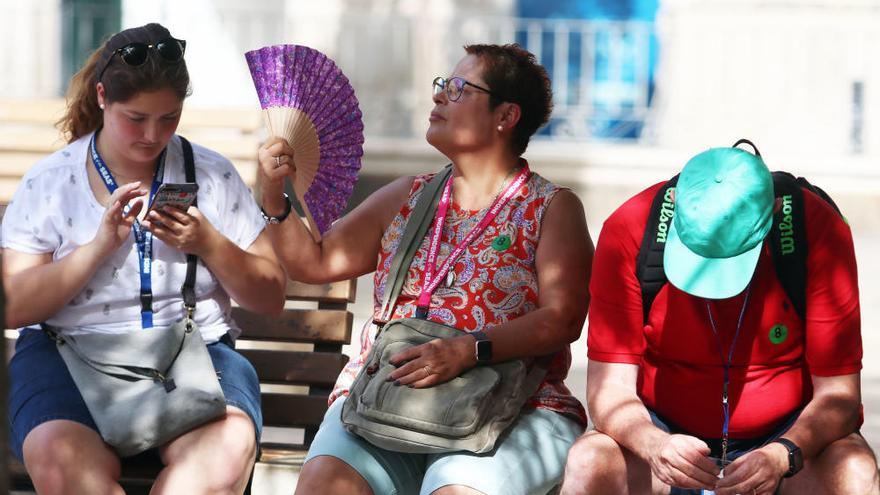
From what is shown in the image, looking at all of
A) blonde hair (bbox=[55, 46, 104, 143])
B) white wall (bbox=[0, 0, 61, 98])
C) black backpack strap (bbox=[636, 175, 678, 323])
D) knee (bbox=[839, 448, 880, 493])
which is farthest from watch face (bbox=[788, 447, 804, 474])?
white wall (bbox=[0, 0, 61, 98])

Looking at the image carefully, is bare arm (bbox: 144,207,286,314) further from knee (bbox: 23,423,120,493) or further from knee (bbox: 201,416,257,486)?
knee (bbox: 23,423,120,493)

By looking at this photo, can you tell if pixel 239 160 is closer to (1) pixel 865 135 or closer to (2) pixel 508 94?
(2) pixel 508 94

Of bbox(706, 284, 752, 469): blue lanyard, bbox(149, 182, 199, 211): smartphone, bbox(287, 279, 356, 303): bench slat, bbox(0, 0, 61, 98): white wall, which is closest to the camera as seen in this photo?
bbox(706, 284, 752, 469): blue lanyard

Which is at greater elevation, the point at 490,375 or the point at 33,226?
the point at 33,226

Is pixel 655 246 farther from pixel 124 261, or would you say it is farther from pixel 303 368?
pixel 124 261

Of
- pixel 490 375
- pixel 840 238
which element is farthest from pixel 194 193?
pixel 840 238

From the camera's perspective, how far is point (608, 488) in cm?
372

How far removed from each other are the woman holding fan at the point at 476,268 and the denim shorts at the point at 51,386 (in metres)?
0.28

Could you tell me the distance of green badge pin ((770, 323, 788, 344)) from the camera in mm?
3840

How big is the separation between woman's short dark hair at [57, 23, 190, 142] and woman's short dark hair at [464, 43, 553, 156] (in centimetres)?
88

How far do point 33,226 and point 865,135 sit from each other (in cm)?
890

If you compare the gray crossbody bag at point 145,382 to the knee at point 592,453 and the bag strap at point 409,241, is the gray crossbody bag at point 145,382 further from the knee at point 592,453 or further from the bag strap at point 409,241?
the knee at point 592,453

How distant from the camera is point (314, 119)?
14.4ft

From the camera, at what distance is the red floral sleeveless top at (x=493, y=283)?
4.22 metres
